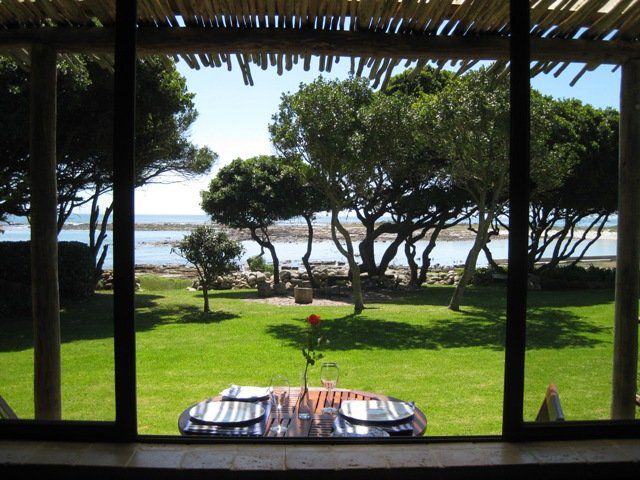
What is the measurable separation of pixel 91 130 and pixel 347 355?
6948 mm

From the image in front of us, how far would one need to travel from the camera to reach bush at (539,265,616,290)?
17250 mm

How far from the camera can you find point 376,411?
303cm

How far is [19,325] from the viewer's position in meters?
9.77

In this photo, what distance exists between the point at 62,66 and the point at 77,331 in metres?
4.52

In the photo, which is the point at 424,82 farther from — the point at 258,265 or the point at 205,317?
the point at 205,317

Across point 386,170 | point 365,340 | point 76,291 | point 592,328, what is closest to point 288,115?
→ point 386,170

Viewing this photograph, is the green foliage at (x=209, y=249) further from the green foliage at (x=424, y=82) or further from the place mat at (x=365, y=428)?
the place mat at (x=365, y=428)

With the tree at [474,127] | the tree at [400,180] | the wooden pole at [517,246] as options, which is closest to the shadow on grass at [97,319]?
the tree at [400,180]

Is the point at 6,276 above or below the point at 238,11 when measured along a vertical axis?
below

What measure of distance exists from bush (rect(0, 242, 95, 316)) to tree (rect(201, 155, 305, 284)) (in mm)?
6403

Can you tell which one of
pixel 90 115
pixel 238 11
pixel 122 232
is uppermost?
pixel 90 115

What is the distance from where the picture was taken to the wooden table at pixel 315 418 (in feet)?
9.26

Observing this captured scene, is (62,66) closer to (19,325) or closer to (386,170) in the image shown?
(19,325)

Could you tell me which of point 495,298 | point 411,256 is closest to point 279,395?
point 495,298
